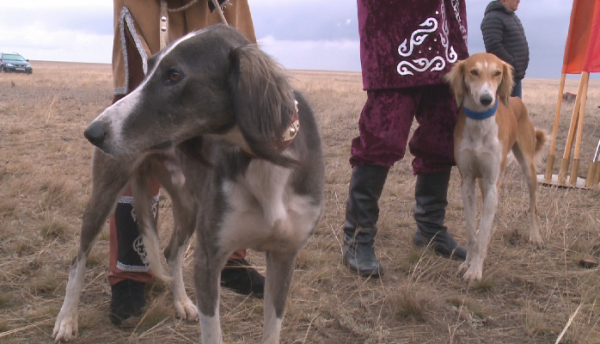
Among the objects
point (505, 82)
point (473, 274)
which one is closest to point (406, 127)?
point (505, 82)

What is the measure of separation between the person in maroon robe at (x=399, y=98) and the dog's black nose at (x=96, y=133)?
211cm

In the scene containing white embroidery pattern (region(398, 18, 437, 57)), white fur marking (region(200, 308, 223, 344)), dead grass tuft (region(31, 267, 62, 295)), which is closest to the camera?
white fur marking (region(200, 308, 223, 344))

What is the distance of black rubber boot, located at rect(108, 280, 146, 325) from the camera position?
9.62 ft

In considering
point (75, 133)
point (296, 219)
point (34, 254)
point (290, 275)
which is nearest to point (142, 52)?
point (296, 219)

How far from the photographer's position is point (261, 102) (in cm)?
181

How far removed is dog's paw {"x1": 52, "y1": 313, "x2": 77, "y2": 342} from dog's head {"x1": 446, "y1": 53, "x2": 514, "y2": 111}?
8.96 ft

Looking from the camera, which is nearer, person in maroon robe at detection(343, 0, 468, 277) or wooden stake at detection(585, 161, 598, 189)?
person in maroon robe at detection(343, 0, 468, 277)

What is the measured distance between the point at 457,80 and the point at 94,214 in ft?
8.05

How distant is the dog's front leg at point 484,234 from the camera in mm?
3492

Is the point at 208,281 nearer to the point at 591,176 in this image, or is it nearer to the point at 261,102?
the point at 261,102

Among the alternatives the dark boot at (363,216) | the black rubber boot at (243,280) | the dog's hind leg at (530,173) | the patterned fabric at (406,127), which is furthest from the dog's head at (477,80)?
the black rubber boot at (243,280)

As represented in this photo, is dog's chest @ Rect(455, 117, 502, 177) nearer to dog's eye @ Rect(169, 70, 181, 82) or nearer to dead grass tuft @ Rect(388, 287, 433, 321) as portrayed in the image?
dead grass tuft @ Rect(388, 287, 433, 321)

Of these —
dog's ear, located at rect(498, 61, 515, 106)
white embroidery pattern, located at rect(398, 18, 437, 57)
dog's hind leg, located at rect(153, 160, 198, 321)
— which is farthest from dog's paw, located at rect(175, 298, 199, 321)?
dog's ear, located at rect(498, 61, 515, 106)

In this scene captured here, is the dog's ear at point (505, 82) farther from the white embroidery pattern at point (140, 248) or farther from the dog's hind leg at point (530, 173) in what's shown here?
the white embroidery pattern at point (140, 248)
